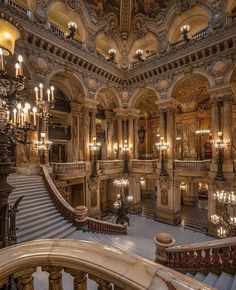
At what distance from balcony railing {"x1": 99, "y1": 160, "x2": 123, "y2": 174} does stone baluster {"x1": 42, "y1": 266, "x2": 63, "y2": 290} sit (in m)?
13.2

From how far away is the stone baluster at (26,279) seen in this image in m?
1.44

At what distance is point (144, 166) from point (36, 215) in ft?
32.3

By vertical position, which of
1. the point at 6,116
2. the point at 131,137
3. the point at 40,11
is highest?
the point at 40,11

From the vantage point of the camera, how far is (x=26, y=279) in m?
1.47

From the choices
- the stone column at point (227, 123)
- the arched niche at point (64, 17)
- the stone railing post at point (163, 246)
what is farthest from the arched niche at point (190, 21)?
the stone railing post at point (163, 246)

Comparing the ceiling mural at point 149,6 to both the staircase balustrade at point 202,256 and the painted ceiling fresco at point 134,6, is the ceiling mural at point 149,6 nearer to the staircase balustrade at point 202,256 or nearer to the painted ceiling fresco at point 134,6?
the painted ceiling fresco at point 134,6

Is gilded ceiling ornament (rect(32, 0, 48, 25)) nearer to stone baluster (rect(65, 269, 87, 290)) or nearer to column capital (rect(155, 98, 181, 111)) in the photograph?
column capital (rect(155, 98, 181, 111))

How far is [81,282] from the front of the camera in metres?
1.46

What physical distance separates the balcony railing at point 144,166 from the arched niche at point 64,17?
11.3 metres

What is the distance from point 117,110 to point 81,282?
52.2ft

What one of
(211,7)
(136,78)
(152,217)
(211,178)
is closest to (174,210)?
(152,217)

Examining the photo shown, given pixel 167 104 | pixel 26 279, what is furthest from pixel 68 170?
pixel 26 279

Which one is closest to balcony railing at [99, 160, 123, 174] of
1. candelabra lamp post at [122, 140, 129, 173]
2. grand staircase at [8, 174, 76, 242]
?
candelabra lamp post at [122, 140, 129, 173]

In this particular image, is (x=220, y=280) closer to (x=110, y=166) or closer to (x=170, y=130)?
(x=170, y=130)
